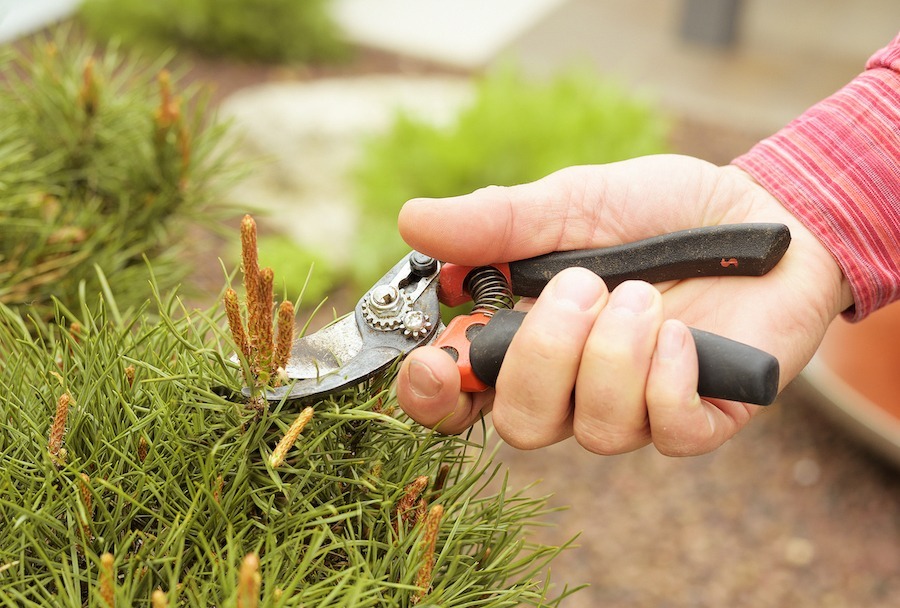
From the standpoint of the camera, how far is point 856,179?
1.05 metres

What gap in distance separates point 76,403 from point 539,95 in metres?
2.60

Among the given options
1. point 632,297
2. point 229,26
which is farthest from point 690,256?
point 229,26

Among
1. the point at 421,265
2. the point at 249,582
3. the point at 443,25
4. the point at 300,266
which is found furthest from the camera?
the point at 443,25

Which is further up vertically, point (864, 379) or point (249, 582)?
point (249, 582)

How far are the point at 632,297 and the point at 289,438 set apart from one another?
1.15ft

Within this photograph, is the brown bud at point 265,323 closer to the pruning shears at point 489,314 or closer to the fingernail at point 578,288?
the pruning shears at point 489,314

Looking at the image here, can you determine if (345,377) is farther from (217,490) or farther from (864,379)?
(864,379)

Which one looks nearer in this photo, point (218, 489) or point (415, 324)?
point (218, 489)

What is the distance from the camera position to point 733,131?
4.10 m

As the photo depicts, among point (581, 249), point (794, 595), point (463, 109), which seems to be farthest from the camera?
point (463, 109)

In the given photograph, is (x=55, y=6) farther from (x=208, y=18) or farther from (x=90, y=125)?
(x=90, y=125)

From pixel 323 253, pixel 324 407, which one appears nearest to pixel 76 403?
pixel 324 407

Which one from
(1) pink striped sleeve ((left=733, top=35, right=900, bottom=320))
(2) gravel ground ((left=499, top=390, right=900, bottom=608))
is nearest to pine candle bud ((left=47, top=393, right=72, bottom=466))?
(1) pink striped sleeve ((left=733, top=35, right=900, bottom=320))

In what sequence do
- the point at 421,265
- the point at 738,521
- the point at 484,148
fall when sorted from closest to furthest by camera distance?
the point at 421,265, the point at 738,521, the point at 484,148
